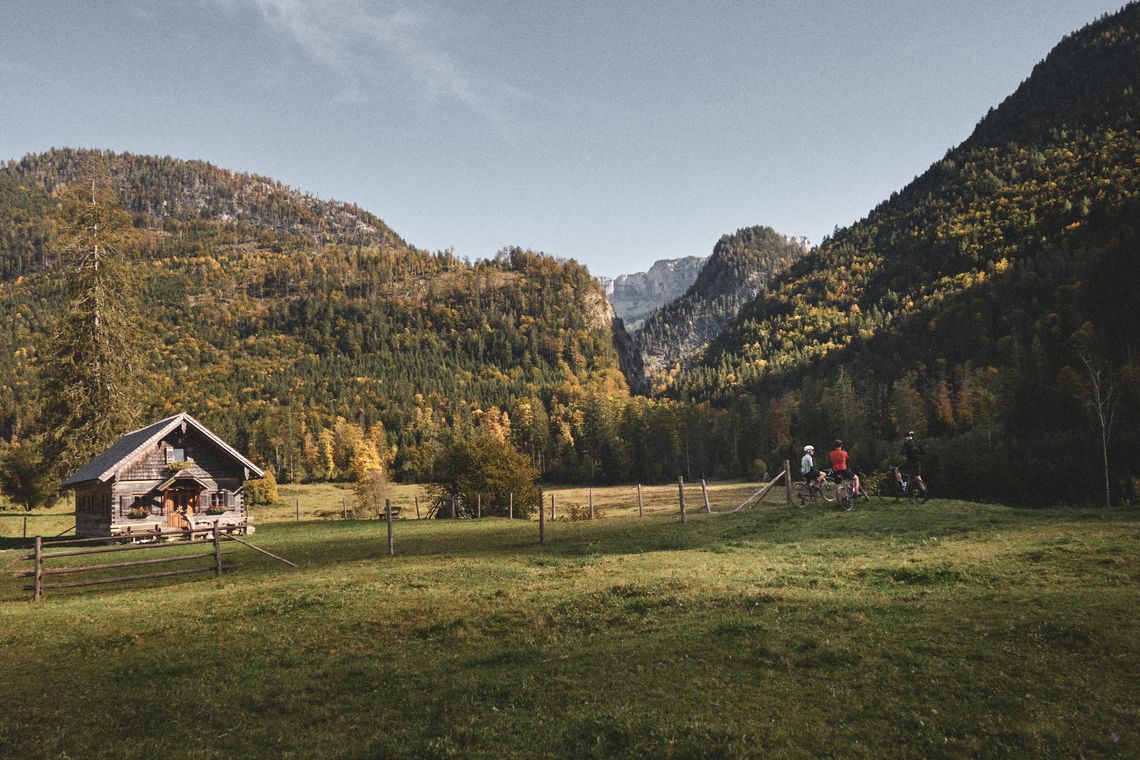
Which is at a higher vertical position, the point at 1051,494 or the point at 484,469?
the point at 484,469

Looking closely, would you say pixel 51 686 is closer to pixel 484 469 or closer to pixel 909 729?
pixel 909 729

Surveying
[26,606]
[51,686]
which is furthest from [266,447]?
[51,686]

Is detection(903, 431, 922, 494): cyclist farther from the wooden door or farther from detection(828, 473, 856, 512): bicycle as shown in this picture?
the wooden door

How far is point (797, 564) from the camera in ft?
65.9

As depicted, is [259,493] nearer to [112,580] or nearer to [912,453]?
[112,580]

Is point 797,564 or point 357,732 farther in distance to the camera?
point 797,564

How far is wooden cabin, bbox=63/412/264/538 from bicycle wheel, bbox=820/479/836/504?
128ft

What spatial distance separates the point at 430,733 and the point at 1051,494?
64.2 m

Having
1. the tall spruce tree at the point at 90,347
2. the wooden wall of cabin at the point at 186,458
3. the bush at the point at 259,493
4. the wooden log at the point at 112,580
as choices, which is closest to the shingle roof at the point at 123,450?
the wooden wall of cabin at the point at 186,458

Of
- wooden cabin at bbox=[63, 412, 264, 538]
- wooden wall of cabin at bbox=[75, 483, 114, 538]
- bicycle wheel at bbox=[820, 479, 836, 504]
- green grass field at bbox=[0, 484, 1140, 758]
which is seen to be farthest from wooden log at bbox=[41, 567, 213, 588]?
bicycle wheel at bbox=[820, 479, 836, 504]

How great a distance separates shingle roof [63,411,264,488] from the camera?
41.3 metres

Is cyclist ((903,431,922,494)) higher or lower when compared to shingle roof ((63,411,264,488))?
lower

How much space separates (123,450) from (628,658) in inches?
1760

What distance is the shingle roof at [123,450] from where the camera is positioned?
41.3 metres
